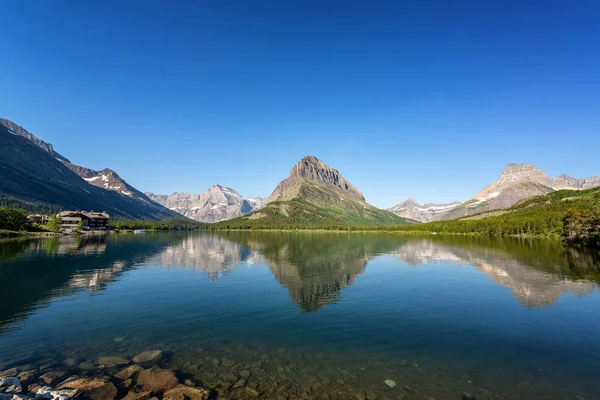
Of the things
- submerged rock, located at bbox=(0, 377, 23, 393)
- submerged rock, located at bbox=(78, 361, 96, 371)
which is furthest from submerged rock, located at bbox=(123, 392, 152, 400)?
submerged rock, located at bbox=(0, 377, 23, 393)

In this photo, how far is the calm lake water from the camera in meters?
20.2

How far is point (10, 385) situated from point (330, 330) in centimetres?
2376

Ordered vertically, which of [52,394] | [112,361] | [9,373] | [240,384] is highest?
[52,394]

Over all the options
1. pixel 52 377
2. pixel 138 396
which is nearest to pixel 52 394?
pixel 52 377

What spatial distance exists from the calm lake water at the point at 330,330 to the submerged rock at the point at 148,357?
884 millimetres

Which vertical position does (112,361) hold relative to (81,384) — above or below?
below

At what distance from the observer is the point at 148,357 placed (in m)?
23.0

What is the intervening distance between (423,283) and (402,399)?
138ft

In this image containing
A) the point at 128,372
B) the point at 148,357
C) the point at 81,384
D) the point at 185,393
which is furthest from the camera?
the point at 148,357

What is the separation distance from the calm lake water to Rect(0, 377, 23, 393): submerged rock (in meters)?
4.03

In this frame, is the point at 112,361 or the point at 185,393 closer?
the point at 185,393

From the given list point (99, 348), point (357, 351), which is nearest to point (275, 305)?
point (357, 351)

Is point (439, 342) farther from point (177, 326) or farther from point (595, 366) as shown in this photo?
point (177, 326)

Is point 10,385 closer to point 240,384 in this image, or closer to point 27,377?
point 27,377
